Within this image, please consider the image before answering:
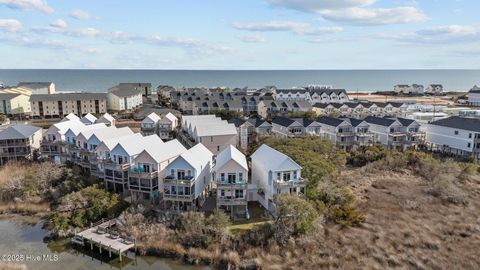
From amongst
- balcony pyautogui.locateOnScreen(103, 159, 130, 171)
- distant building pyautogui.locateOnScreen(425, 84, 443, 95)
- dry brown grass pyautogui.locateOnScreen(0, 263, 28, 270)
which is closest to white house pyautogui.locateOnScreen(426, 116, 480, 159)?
balcony pyautogui.locateOnScreen(103, 159, 130, 171)

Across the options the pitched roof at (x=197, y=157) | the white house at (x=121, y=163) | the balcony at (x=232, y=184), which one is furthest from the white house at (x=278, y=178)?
the white house at (x=121, y=163)

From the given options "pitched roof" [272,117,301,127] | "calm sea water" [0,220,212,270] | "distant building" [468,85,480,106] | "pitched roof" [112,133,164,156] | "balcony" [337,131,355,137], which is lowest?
"calm sea water" [0,220,212,270]

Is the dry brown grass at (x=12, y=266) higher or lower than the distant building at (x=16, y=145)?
lower

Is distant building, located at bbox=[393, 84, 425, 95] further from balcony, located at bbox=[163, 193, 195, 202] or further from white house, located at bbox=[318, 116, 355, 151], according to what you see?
balcony, located at bbox=[163, 193, 195, 202]

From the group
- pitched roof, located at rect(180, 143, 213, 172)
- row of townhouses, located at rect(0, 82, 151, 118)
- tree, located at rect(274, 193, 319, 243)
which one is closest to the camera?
tree, located at rect(274, 193, 319, 243)

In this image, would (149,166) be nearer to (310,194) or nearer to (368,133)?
(310,194)

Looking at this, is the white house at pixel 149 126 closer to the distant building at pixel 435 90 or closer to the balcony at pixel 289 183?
the balcony at pixel 289 183

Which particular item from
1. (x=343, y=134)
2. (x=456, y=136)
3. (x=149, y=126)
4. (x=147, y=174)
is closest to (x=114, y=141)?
(x=147, y=174)
